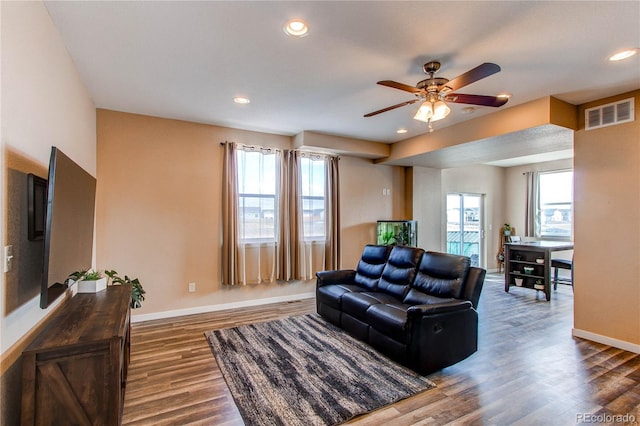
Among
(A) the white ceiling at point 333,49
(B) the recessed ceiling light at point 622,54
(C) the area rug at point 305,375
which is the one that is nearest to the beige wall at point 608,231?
(A) the white ceiling at point 333,49

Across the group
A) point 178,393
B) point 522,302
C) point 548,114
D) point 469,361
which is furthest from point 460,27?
point 522,302

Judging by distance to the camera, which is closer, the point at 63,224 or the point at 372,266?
the point at 63,224

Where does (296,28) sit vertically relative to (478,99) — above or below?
above

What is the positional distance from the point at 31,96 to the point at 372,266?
3.63 m

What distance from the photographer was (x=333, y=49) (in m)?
2.46

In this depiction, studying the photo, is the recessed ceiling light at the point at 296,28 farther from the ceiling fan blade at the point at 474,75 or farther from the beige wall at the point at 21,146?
the beige wall at the point at 21,146

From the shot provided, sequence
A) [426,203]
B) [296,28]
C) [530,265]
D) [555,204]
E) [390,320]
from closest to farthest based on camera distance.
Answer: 1. [296,28]
2. [390,320]
3. [530,265]
4. [426,203]
5. [555,204]

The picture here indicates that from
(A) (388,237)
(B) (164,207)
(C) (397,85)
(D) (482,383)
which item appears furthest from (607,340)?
(B) (164,207)

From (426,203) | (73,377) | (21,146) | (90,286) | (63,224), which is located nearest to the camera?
(73,377)

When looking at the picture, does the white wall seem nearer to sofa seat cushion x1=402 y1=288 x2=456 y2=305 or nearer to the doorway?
sofa seat cushion x1=402 y1=288 x2=456 y2=305

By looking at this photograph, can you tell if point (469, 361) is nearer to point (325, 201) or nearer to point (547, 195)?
point (325, 201)

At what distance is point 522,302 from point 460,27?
4589mm

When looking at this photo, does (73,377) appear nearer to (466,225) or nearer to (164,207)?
(164,207)

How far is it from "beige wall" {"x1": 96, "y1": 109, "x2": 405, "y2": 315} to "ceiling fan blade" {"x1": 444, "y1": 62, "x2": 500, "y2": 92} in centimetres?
317
